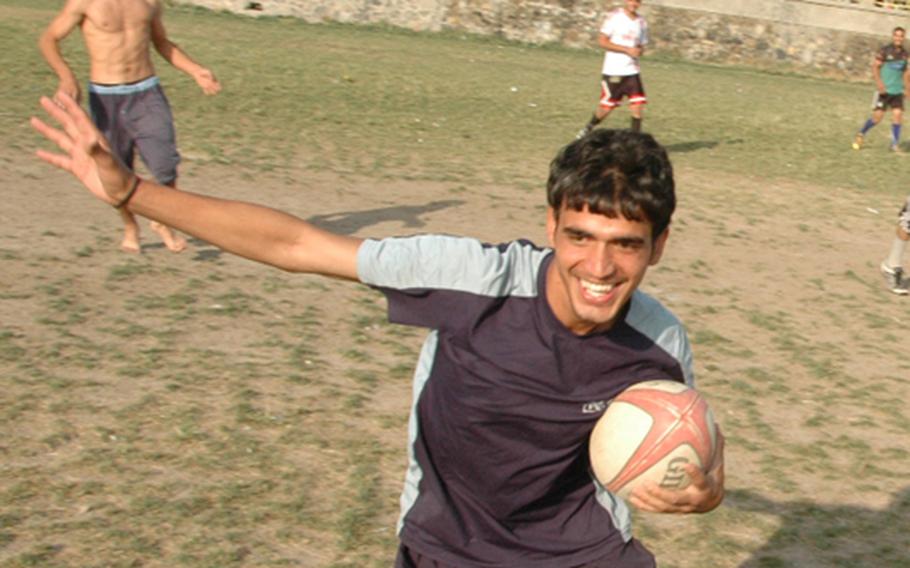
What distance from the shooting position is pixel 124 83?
951 centimetres

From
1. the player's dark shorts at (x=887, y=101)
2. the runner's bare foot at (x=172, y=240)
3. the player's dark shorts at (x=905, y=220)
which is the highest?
the player's dark shorts at (x=905, y=220)

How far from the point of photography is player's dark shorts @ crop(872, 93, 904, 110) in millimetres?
20547

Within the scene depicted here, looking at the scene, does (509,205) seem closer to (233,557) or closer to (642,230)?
(233,557)

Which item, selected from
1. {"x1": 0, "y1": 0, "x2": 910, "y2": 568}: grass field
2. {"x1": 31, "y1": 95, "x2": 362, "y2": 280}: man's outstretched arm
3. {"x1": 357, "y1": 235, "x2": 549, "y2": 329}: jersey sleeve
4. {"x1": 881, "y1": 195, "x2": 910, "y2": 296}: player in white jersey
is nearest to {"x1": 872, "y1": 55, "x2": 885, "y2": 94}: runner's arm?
{"x1": 0, "y1": 0, "x2": 910, "y2": 568}: grass field

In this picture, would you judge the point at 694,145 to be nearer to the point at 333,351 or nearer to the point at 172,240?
the point at 172,240

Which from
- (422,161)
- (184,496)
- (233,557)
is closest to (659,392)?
(233,557)

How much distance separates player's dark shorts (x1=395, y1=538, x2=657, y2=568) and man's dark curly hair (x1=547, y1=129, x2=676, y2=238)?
37.7 inches

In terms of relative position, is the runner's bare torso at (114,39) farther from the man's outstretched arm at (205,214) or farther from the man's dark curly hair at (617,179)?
the man's dark curly hair at (617,179)

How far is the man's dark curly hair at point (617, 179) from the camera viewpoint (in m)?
3.32

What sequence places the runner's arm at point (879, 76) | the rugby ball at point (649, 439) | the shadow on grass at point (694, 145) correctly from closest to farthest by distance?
1. the rugby ball at point (649, 439)
2. the shadow on grass at point (694, 145)
3. the runner's arm at point (879, 76)

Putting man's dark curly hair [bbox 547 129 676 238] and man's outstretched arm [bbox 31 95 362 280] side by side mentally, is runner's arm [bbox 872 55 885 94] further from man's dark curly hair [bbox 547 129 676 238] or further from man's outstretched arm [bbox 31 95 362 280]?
man's outstretched arm [bbox 31 95 362 280]

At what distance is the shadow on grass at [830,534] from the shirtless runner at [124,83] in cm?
520

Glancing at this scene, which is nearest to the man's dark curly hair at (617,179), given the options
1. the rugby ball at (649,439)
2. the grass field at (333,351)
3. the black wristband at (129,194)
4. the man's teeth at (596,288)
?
the man's teeth at (596,288)

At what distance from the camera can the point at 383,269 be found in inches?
134
